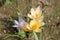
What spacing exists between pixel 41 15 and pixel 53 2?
0.73 feet

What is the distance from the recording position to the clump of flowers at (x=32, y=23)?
55.3 inches

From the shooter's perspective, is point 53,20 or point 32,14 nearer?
point 32,14

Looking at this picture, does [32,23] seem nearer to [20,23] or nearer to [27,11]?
[20,23]

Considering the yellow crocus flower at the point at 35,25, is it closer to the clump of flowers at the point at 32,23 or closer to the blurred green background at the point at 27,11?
the clump of flowers at the point at 32,23

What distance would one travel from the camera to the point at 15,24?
152 cm

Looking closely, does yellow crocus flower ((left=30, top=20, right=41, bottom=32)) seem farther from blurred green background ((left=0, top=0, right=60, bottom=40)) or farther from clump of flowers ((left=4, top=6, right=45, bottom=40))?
blurred green background ((left=0, top=0, right=60, bottom=40))

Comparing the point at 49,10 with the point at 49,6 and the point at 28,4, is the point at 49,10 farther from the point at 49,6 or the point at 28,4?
the point at 28,4

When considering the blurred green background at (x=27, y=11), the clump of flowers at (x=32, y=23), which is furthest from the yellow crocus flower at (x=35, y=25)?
the blurred green background at (x=27, y=11)

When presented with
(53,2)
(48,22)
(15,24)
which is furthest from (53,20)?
(15,24)

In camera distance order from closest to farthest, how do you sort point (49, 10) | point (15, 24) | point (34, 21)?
point (34, 21)
point (15, 24)
point (49, 10)

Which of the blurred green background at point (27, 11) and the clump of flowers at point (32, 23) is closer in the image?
the clump of flowers at point (32, 23)

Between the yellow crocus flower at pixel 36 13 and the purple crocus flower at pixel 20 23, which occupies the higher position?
the yellow crocus flower at pixel 36 13

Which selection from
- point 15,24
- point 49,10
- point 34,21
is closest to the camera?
point 34,21

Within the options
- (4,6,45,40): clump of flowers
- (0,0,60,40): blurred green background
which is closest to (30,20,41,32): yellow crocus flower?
(4,6,45,40): clump of flowers
